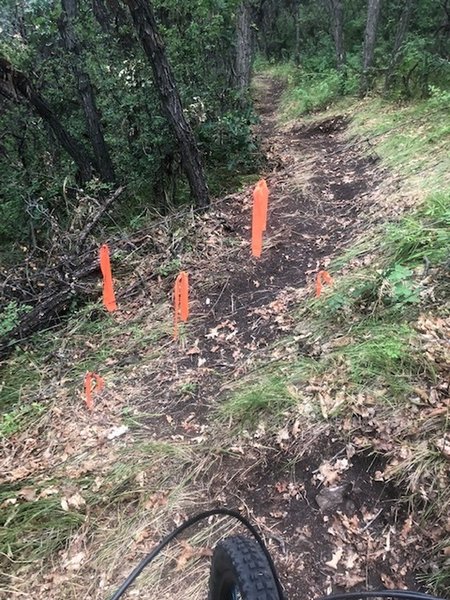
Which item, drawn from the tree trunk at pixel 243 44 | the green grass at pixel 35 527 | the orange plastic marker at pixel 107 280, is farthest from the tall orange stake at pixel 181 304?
the tree trunk at pixel 243 44

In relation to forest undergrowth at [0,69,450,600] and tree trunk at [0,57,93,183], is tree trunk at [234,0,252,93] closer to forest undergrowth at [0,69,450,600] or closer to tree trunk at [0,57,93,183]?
tree trunk at [0,57,93,183]

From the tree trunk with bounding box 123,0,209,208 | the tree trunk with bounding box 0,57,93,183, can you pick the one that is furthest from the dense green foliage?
the tree trunk with bounding box 123,0,209,208

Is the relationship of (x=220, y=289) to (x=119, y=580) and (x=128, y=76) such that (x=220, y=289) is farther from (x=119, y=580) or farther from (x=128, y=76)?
(x=128, y=76)

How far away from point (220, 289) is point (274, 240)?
101 centimetres

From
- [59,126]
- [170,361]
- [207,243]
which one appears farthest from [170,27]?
[170,361]

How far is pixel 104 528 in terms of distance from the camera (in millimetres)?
2936

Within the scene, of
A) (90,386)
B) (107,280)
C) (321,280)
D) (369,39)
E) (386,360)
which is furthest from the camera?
(369,39)

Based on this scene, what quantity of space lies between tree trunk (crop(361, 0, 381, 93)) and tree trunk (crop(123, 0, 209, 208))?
213 inches

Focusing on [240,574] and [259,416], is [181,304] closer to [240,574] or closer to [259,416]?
[259,416]

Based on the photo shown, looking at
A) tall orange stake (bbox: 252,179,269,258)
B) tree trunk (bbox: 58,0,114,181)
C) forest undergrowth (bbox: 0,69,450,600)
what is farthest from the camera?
tree trunk (bbox: 58,0,114,181)

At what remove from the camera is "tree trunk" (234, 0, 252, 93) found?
9.92m

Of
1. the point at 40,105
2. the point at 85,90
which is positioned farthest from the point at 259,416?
the point at 85,90

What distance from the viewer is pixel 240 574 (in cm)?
179

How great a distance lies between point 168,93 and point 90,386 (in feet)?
12.9
